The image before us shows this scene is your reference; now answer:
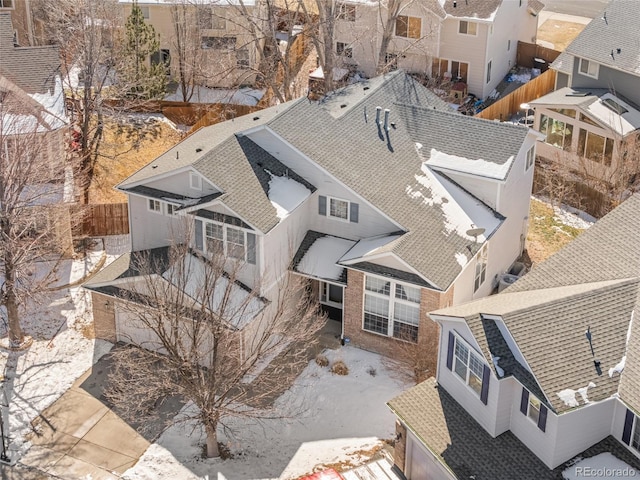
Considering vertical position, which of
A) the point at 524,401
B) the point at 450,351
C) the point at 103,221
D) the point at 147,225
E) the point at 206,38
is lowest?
the point at 103,221

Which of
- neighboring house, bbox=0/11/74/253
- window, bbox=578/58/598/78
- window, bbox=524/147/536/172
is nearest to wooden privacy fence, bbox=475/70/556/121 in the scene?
window, bbox=578/58/598/78

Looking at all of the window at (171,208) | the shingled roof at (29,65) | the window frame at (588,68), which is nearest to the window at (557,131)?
the window frame at (588,68)

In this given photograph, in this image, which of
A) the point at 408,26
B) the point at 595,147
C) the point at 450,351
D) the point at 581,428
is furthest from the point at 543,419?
the point at 408,26

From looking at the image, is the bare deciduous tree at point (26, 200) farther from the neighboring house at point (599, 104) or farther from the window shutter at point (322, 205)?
the neighboring house at point (599, 104)

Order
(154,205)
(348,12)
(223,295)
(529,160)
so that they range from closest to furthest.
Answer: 1. (223,295)
2. (154,205)
3. (529,160)
4. (348,12)

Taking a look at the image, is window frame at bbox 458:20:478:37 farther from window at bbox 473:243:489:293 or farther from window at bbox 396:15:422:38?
window at bbox 473:243:489:293

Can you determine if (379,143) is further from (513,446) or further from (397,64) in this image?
(397,64)

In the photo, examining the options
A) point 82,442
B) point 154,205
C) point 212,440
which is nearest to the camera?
point 212,440

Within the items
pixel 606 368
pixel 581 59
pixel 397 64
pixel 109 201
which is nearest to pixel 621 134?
pixel 581 59

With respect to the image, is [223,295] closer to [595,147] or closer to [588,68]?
[595,147]
